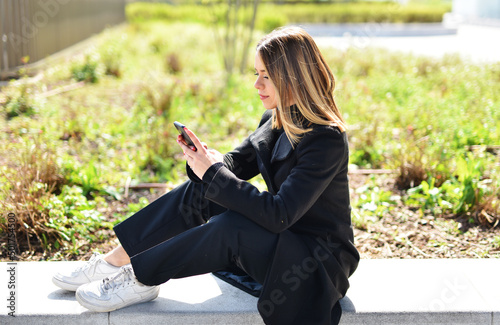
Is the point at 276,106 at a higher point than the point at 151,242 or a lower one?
higher

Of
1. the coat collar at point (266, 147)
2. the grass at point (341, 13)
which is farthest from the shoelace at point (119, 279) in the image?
the grass at point (341, 13)

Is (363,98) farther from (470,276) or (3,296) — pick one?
(3,296)

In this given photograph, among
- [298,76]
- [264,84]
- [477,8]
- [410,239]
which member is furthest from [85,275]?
[477,8]

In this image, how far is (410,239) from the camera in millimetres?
3182

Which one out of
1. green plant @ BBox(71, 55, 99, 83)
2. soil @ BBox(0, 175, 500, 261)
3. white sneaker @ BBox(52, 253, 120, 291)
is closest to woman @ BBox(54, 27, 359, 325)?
white sneaker @ BBox(52, 253, 120, 291)

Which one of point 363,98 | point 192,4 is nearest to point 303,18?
point 192,4

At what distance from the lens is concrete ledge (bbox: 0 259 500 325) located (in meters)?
2.21

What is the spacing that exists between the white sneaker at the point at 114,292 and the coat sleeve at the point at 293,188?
1.59 ft

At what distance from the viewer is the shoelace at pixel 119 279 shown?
220 centimetres

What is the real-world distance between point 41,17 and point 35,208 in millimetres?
6844

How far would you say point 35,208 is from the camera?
3092 mm

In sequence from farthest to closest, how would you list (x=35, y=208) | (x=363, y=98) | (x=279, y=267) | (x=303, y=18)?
(x=303, y=18) → (x=363, y=98) → (x=35, y=208) → (x=279, y=267)

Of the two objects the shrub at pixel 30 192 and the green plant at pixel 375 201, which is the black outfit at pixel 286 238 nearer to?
the shrub at pixel 30 192

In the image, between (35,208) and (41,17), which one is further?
(41,17)
